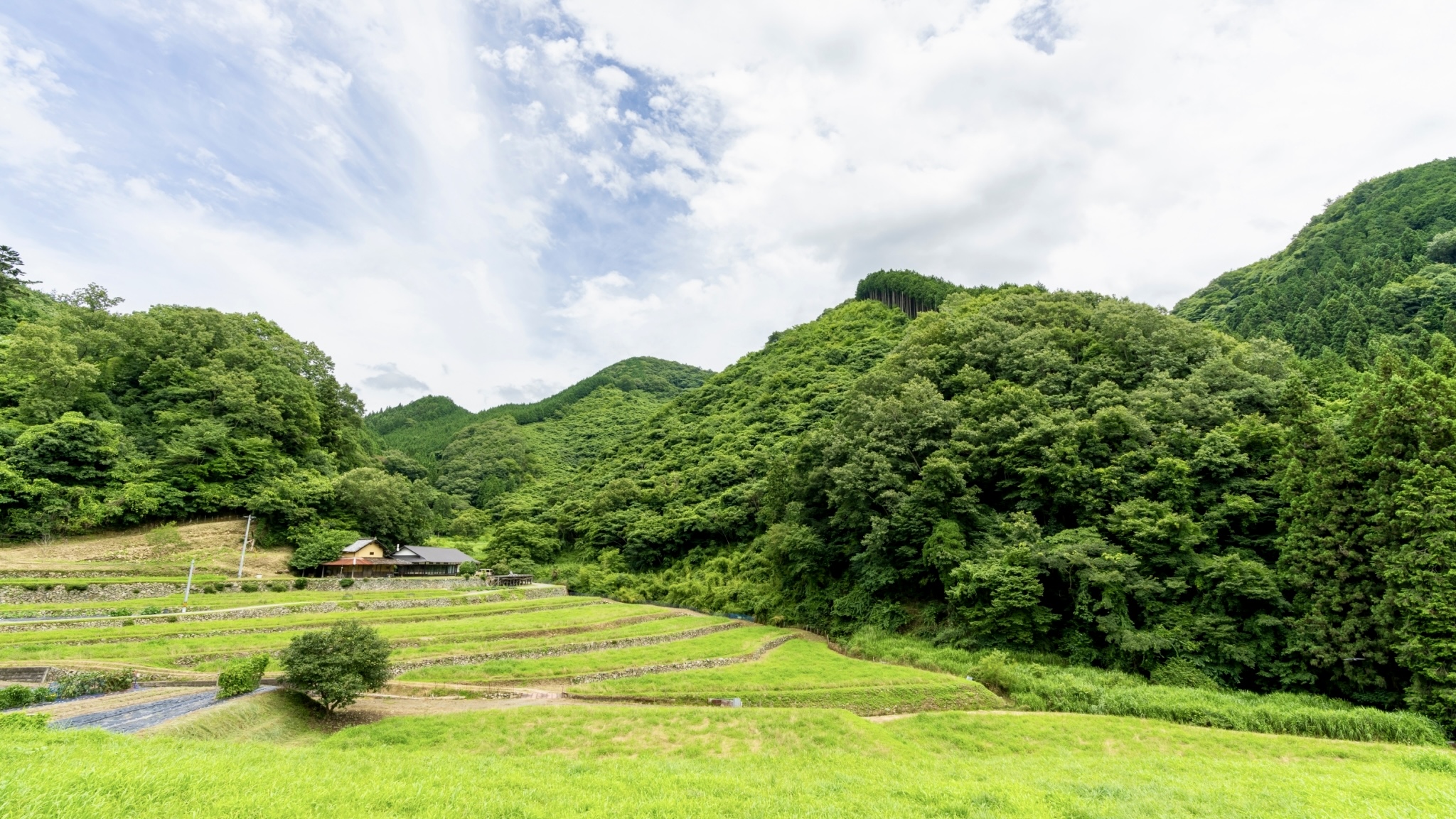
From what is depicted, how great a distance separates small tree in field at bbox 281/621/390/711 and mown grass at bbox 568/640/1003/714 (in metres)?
8.04

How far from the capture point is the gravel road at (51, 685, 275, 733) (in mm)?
16245

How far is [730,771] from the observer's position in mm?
14492

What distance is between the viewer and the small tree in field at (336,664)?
20.6m

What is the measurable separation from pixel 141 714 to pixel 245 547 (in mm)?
37241

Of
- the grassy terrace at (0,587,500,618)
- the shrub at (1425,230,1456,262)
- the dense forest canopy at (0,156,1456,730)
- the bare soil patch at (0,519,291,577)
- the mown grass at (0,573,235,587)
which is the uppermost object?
the shrub at (1425,230,1456,262)

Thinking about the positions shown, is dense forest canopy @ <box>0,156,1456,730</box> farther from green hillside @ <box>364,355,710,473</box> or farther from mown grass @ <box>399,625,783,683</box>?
green hillside @ <box>364,355,710,473</box>

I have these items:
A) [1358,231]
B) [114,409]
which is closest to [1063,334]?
[1358,231]

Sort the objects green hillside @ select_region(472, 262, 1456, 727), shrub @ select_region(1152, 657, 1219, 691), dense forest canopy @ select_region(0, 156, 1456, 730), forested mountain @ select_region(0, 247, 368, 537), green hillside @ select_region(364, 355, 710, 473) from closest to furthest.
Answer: green hillside @ select_region(472, 262, 1456, 727) < dense forest canopy @ select_region(0, 156, 1456, 730) < shrub @ select_region(1152, 657, 1219, 691) < forested mountain @ select_region(0, 247, 368, 537) < green hillside @ select_region(364, 355, 710, 473)

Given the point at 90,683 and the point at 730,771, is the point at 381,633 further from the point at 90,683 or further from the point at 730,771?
the point at 730,771

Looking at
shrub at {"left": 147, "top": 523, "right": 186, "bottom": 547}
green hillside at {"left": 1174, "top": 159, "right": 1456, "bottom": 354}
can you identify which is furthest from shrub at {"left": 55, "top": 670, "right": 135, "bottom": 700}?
green hillside at {"left": 1174, "top": 159, "right": 1456, "bottom": 354}

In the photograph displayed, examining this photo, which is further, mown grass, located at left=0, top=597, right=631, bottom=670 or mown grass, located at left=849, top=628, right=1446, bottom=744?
mown grass, located at left=0, top=597, right=631, bottom=670

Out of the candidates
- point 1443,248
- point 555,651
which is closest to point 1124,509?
point 555,651

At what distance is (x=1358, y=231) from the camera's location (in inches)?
2736

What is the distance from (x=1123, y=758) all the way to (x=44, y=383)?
260 feet
